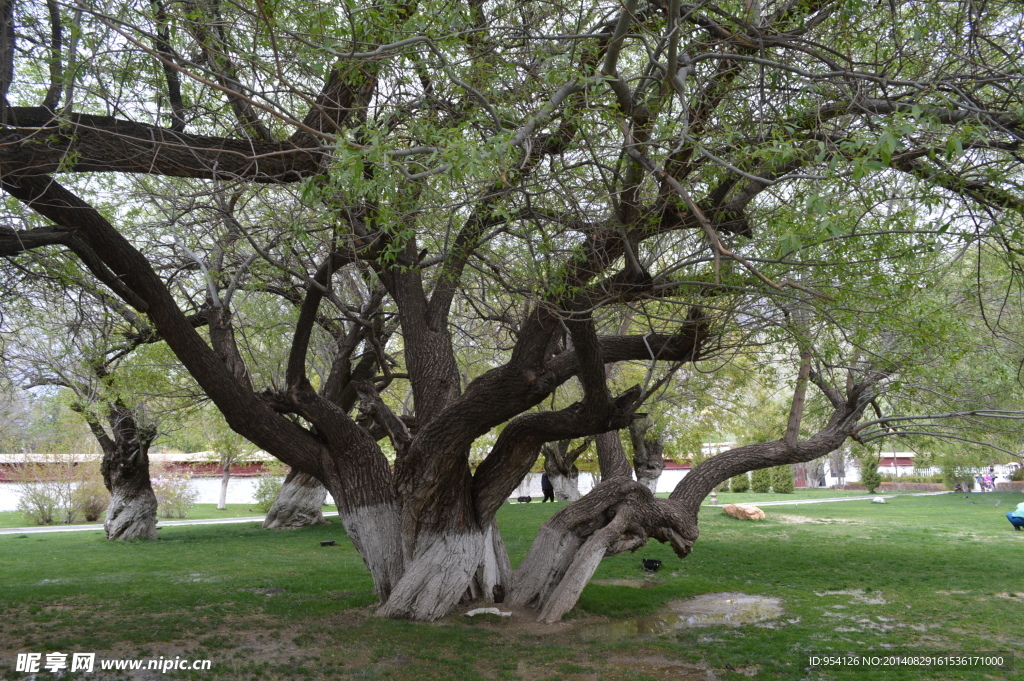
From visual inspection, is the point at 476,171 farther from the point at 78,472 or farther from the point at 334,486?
the point at 78,472

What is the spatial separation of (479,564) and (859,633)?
4.31 m

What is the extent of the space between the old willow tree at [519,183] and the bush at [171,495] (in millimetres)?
19980

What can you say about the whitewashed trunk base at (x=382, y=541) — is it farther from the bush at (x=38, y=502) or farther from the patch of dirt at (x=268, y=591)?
the bush at (x=38, y=502)

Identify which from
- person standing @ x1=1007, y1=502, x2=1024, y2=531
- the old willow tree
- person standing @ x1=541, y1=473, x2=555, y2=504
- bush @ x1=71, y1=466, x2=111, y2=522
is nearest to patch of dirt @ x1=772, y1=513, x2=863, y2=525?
person standing @ x1=1007, y1=502, x2=1024, y2=531

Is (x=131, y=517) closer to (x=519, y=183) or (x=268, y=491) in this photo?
(x=268, y=491)

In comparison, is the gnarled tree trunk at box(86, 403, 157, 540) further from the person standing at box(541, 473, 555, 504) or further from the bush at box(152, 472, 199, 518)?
the person standing at box(541, 473, 555, 504)

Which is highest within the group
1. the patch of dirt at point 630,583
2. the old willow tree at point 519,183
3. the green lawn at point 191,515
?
the old willow tree at point 519,183

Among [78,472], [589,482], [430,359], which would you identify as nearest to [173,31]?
[430,359]

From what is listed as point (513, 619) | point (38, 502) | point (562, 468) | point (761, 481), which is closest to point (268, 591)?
point (513, 619)

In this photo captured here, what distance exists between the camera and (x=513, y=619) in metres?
8.33

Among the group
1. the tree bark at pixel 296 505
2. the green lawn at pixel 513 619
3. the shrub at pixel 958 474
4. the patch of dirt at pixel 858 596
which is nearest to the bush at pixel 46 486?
the green lawn at pixel 513 619

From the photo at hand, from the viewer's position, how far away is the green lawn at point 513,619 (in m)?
6.60

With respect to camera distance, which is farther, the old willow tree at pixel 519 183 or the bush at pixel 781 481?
the bush at pixel 781 481

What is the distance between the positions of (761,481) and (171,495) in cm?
2859
